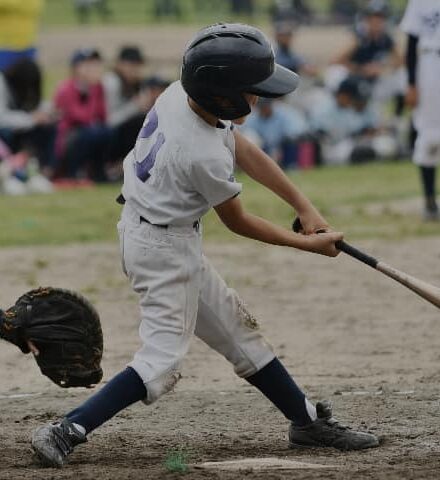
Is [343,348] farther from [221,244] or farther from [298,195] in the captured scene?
[221,244]

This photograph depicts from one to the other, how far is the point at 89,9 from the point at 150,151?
3341 cm

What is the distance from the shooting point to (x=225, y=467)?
474 cm

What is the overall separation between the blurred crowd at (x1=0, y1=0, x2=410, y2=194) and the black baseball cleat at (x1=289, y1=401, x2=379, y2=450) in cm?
838

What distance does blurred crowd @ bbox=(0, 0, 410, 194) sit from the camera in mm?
13852

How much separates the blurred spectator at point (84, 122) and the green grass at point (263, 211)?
0.45 m

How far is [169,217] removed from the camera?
4.75 m

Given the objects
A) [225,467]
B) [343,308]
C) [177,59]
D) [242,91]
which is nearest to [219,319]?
[225,467]

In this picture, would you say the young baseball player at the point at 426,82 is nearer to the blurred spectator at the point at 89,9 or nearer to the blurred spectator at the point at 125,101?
the blurred spectator at the point at 125,101

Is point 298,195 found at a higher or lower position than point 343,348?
higher

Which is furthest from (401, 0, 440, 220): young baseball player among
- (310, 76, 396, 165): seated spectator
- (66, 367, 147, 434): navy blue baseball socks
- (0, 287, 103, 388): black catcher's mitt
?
(66, 367, 147, 434): navy blue baseball socks

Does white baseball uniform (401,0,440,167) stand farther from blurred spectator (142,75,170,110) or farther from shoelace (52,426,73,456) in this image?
shoelace (52,426,73,456)

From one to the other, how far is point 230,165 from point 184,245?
0.35 metres

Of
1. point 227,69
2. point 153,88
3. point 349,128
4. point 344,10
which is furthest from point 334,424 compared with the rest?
point 344,10

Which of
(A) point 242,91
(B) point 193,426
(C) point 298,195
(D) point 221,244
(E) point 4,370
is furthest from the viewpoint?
(D) point 221,244
